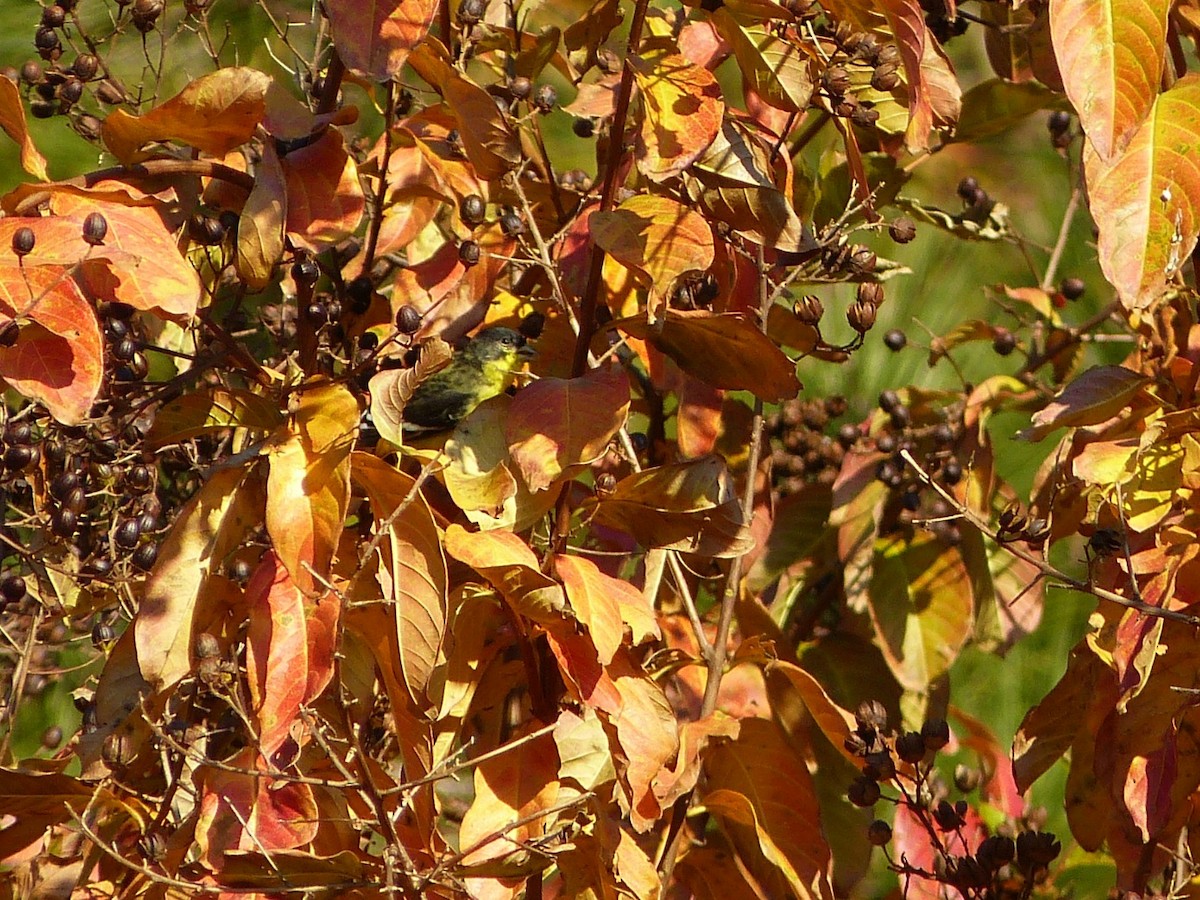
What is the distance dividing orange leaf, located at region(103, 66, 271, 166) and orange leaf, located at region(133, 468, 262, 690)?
14.2 inches

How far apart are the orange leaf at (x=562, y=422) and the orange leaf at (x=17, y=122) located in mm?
573

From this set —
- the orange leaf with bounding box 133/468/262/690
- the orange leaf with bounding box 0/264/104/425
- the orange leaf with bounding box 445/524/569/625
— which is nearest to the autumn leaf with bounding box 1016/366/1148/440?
the orange leaf with bounding box 445/524/569/625

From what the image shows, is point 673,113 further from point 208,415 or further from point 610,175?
point 208,415

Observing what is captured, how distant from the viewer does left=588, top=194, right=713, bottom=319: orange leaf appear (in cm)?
137

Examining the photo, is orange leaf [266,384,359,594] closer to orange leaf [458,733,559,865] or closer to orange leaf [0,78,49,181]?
orange leaf [458,733,559,865]

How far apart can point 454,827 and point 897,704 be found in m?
0.81

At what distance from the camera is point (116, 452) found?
182 centimetres

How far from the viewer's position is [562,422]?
140 cm

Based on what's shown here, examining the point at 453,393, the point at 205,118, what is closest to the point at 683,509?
the point at 205,118

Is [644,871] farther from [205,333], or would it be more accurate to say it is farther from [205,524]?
[205,333]

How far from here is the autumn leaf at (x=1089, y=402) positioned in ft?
5.31

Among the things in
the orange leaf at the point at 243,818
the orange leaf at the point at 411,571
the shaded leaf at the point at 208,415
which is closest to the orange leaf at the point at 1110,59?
the orange leaf at the point at 411,571

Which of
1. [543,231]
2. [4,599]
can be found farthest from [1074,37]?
[4,599]

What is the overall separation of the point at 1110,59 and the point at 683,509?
0.61m
